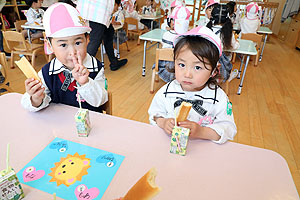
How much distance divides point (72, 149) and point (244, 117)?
2180 millimetres

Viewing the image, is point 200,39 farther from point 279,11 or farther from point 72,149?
point 279,11

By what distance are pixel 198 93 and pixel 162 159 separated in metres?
0.42

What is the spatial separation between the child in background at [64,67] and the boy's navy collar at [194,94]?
14.0 inches

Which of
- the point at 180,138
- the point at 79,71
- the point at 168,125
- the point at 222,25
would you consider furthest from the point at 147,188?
the point at 222,25

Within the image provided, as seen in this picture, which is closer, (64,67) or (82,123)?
(82,123)

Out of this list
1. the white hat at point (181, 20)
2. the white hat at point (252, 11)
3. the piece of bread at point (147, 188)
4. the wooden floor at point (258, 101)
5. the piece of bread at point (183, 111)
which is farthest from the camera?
the white hat at point (252, 11)

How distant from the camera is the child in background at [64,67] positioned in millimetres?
874

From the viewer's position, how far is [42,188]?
0.59 m

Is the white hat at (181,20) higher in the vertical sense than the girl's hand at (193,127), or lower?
higher

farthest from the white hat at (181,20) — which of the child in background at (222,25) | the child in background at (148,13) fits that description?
the child in background at (148,13)

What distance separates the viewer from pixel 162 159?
0.71 metres

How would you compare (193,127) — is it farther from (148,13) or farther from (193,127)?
(148,13)

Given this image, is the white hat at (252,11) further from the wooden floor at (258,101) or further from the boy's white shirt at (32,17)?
the boy's white shirt at (32,17)

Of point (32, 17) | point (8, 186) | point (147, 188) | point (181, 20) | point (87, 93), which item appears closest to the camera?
point (147, 188)
